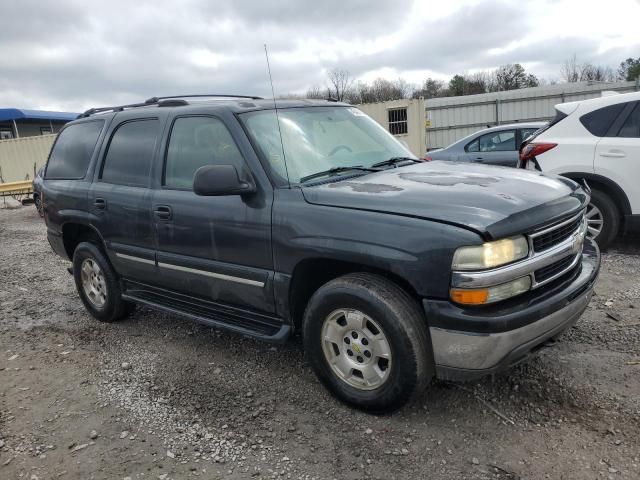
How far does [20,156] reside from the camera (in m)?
21.0

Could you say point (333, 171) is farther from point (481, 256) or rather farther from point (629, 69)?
Result: point (629, 69)

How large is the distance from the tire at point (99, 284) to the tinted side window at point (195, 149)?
4.24 feet

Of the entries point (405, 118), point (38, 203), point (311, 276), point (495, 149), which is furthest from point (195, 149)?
point (405, 118)

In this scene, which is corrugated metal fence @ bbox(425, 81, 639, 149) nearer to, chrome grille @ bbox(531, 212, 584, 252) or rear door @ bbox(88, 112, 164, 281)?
rear door @ bbox(88, 112, 164, 281)

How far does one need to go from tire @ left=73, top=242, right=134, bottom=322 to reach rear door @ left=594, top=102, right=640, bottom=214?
5.25 m

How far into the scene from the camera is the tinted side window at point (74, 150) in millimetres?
4828

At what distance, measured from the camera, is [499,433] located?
2.86m

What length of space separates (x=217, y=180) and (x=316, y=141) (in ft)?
2.84

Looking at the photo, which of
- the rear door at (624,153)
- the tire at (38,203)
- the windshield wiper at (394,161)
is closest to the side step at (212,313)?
the windshield wiper at (394,161)

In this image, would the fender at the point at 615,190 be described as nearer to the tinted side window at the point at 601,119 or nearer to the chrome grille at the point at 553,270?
the tinted side window at the point at 601,119

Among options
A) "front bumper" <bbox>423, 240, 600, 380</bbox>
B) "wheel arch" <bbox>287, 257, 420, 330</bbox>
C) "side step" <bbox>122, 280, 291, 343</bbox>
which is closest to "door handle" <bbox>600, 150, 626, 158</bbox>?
"front bumper" <bbox>423, 240, 600, 380</bbox>

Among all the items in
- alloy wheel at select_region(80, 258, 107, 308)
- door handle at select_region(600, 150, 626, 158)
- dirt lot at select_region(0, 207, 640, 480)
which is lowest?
dirt lot at select_region(0, 207, 640, 480)

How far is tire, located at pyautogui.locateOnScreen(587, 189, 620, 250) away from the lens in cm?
584

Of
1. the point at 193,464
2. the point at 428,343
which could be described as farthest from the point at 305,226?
the point at 193,464
